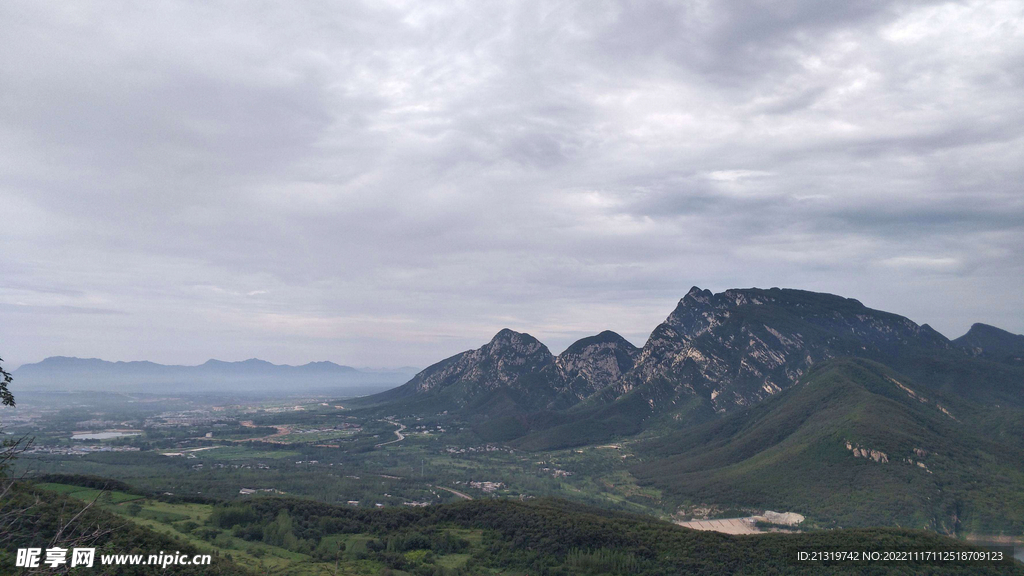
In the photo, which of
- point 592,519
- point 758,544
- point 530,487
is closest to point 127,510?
point 592,519

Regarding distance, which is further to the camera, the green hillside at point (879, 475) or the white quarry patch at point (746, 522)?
the white quarry patch at point (746, 522)

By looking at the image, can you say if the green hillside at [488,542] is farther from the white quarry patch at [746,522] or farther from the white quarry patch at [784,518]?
the white quarry patch at [784,518]

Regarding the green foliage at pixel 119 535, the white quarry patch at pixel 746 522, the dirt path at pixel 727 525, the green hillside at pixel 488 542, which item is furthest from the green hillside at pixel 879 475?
the green foliage at pixel 119 535

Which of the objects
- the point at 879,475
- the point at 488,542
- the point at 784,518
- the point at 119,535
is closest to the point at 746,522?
the point at 784,518

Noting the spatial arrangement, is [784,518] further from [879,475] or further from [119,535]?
[119,535]

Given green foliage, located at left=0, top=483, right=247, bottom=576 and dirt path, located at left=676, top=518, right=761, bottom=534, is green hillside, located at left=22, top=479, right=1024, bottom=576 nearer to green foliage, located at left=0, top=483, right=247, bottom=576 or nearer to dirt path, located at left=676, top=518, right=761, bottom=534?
green foliage, located at left=0, top=483, right=247, bottom=576

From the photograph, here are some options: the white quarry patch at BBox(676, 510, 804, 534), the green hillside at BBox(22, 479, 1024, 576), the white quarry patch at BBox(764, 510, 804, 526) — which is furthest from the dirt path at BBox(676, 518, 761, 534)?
the green hillside at BBox(22, 479, 1024, 576)

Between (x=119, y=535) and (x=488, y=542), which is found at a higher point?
(x=119, y=535)

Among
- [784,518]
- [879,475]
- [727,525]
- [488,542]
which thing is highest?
[488,542]

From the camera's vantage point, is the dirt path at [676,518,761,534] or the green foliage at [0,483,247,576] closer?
the green foliage at [0,483,247,576]

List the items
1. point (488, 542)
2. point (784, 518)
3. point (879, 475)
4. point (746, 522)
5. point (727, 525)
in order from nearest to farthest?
point (488, 542) → point (727, 525) → point (746, 522) → point (784, 518) → point (879, 475)

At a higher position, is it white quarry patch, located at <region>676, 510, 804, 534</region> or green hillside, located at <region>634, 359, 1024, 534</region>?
green hillside, located at <region>634, 359, 1024, 534</region>
